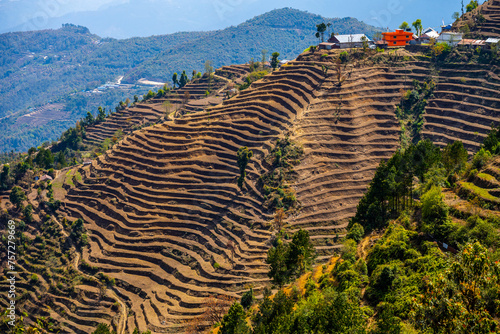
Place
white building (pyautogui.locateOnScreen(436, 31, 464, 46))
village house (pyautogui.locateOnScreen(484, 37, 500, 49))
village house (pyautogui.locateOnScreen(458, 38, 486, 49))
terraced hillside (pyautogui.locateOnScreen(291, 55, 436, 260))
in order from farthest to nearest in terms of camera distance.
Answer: white building (pyautogui.locateOnScreen(436, 31, 464, 46)), village house (pyautogui.locateOnScreen(458, 38, 486, 49)), village house (pyautogui.locateOnScreen(484, 37, 500, 49)), terraced hillside (pyautogui.locateOnScreen(291, 55, 436, 260))

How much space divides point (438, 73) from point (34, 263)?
60.1 meters

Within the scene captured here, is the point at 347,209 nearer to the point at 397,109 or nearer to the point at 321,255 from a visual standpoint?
the point at 321,255

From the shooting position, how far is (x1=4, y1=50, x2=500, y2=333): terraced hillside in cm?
4172

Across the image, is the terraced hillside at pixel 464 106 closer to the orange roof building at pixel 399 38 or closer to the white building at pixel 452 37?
the white building at pixel 452 37

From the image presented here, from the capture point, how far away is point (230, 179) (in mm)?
50531

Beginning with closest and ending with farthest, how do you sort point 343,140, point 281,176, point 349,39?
point 281,176
point 343,140
point 349,39

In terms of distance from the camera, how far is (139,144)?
203 ft

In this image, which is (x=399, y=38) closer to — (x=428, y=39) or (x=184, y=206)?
(x=428, y=39)

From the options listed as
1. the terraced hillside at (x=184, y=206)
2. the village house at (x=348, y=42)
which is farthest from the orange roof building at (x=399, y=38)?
the terraced hillside at (x=184, y=206)

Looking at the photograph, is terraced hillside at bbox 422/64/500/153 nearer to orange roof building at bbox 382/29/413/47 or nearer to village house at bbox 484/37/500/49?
village house at bbox 484/37/500/49

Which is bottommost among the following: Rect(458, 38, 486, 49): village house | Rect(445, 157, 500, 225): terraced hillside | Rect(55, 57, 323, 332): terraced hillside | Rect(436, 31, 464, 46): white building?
Rect(55, 57, 323, 332): terraced hillside

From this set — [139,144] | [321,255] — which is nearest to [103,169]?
[139,144]

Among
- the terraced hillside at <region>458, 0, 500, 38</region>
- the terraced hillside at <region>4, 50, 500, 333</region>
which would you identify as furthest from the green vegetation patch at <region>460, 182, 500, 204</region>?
the terraced hillside at <region>458, 0, 500, 38</region>

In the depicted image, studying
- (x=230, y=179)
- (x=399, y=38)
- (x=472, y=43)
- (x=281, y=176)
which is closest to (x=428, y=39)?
(x=399, y=38)
